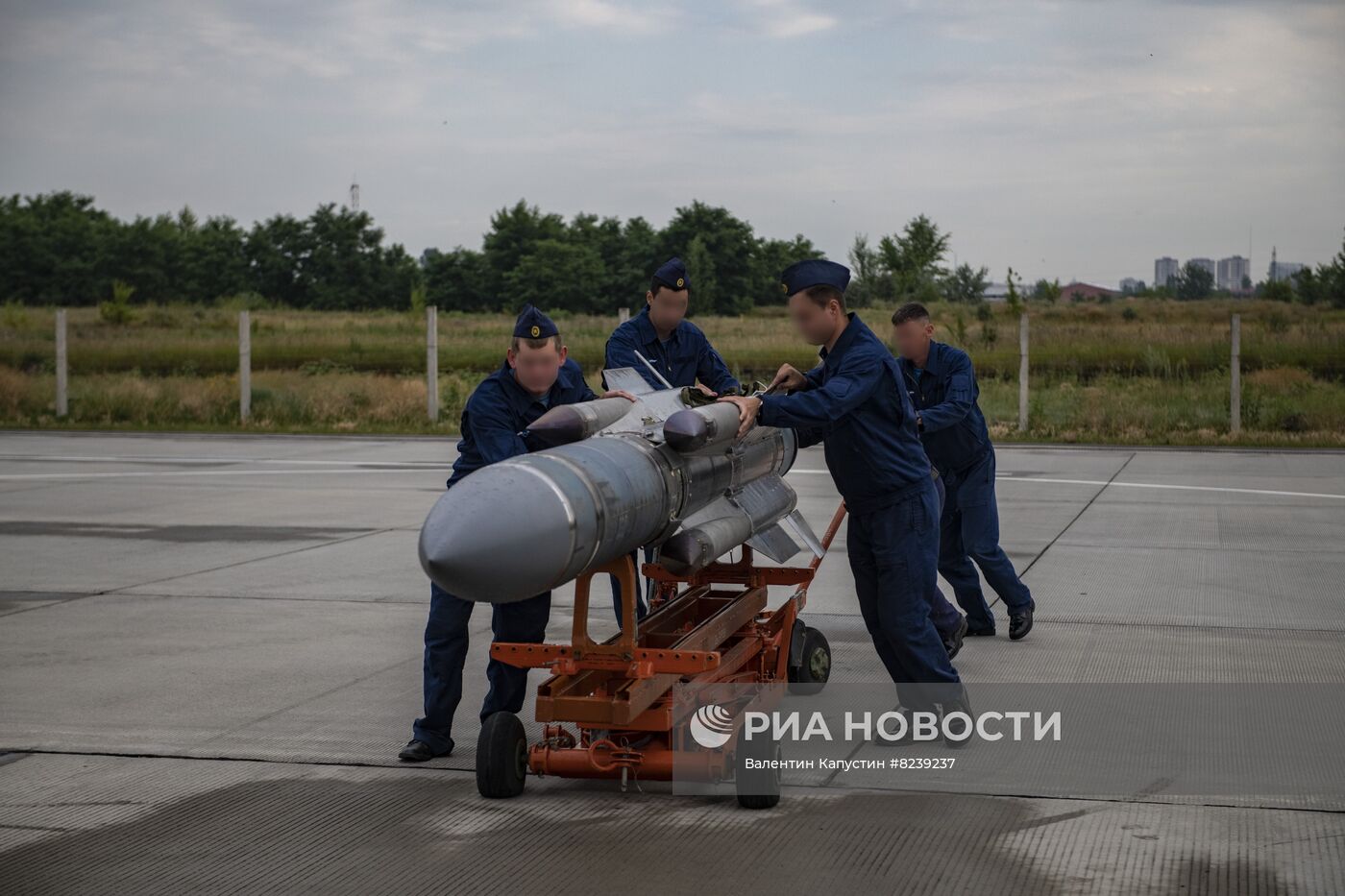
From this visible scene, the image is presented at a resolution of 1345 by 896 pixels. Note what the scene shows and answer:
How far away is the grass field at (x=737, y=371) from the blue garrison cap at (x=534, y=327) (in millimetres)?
16870

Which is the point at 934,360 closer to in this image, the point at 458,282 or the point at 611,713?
the point at 611,713

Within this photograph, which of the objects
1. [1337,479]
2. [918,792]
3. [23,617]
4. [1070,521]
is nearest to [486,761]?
[918,792]

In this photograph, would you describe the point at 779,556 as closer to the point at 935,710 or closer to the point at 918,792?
the point at 935,710

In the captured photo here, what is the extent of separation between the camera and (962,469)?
8172mm

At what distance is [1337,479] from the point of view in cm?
1603

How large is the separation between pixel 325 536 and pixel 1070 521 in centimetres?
677

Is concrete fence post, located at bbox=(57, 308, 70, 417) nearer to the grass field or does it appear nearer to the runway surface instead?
the grass field

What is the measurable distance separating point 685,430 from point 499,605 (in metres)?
1.29

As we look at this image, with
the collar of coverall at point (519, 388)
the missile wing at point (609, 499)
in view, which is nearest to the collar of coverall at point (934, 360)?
the missile wing at point (609, 499)

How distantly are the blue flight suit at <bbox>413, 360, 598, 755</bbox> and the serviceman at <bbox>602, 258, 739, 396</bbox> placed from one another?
115 centimetres

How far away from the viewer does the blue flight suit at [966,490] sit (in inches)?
309

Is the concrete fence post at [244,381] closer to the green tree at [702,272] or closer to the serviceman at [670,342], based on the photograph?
the serviceman at [670,342]

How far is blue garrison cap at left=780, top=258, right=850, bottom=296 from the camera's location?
581 cm

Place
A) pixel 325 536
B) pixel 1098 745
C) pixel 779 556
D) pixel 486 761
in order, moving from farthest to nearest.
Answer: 1. pixel 325 536
2. pixel 779 556
3. pixel 1098 745
4. pixel 486 761
